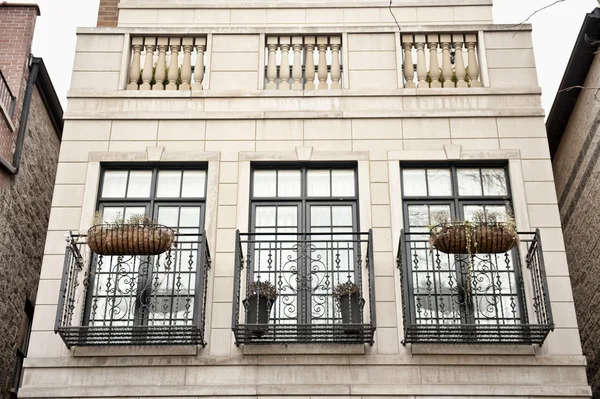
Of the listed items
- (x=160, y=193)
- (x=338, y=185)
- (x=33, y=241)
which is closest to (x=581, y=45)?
(x=338, y=185)

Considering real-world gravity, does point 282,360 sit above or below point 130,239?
below

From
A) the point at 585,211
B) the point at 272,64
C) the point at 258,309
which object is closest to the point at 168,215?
the point at 258,309

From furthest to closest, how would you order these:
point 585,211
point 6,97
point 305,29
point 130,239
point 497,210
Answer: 1. point 585,211
2. point 6,97
3. point 305,29
4. point 497,210
5. point 130,239

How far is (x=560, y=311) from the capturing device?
1174cm

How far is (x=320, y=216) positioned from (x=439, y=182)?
1.90m

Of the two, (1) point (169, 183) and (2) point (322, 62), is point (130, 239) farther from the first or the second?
(2) point (322, 62)

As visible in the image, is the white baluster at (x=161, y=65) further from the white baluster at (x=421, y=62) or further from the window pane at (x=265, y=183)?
the white baluster at (x=421, y=62)

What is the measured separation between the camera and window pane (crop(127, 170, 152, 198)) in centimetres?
1312

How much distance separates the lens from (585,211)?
16.0 metres

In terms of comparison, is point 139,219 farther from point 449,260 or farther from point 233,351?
point 449,260

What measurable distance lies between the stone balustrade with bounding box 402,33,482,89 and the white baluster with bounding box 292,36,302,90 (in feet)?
5.62

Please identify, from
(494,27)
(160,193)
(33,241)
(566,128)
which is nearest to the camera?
(160,193)

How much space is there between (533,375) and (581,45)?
6.46 meters

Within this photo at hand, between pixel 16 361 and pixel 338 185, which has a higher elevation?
pixel 338 185
